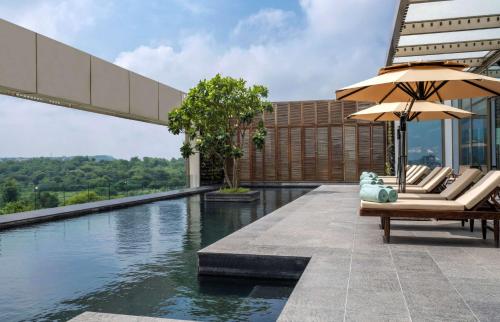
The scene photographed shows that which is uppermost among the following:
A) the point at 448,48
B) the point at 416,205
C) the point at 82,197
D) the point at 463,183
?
the point at 448,48

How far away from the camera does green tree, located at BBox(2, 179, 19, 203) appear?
11.2m

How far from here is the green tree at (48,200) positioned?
42.0 feet

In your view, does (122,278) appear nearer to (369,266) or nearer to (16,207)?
(369,266)

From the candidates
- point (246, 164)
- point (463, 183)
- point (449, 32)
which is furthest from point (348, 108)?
point (463, 183)

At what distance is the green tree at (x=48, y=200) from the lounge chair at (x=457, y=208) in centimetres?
1013

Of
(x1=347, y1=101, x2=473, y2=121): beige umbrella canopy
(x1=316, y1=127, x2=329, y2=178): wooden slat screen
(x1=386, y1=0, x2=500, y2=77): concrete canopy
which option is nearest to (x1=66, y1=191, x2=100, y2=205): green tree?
(x1=347, y1=101, x2=473, y2=121): beige umbrella canopy

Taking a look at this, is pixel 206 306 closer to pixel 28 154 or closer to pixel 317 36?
pixel 28 154

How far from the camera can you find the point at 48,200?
13.0 metres

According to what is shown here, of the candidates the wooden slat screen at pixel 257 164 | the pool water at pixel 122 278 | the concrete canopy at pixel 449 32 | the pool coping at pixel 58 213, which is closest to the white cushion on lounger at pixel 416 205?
the pool water at pixel 122 278

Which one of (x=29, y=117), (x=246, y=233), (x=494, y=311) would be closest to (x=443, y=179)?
(x=246, y=233)

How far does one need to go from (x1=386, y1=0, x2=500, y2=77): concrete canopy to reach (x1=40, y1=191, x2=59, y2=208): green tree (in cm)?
1048

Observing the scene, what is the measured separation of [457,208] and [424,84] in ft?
9.44

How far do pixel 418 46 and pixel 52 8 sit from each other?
11.9 m

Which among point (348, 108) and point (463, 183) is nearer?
point (463, 183)
